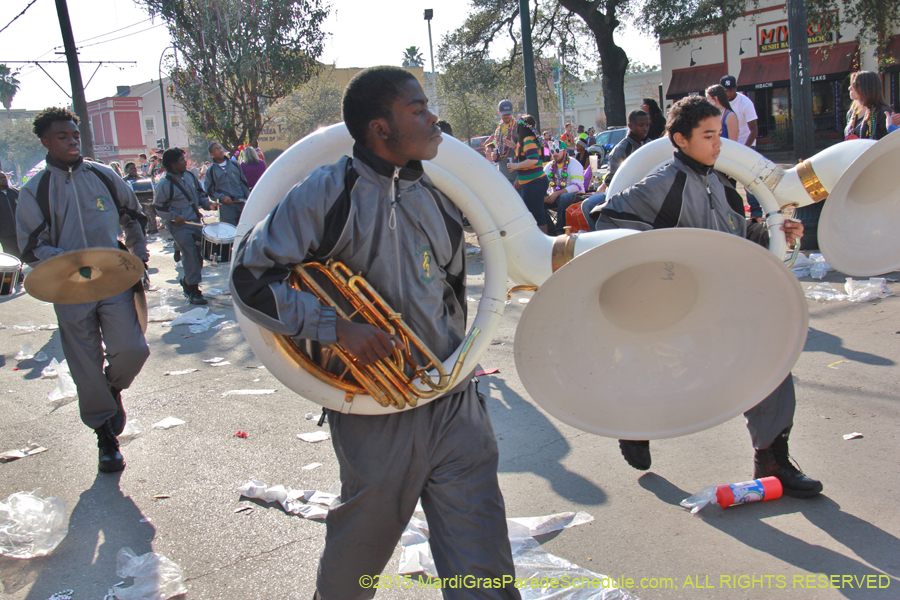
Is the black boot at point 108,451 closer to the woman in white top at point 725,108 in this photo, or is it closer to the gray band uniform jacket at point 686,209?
the gray band uniform jacket at point 686,209

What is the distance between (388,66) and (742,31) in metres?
32.9

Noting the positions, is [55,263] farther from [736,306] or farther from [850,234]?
[850,234]

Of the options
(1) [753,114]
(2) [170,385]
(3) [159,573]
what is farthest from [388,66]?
(1) [753,114]

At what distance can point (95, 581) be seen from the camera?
9.66ft

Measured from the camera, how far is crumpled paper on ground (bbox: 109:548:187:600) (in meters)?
2.79

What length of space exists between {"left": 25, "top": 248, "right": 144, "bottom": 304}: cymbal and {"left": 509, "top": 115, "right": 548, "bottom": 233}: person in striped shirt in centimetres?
591

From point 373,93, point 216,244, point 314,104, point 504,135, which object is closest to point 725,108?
point 504,135

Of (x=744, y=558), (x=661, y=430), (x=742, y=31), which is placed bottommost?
(x=744, y=558)

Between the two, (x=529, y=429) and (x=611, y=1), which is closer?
(x=529, y=429)

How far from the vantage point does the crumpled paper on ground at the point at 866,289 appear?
632cm

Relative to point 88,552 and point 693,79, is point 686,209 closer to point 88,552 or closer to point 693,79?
point 88,552

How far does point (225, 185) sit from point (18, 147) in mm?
88266

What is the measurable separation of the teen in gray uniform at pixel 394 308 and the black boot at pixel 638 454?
1.51 metres

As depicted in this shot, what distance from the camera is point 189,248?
894 centimetres
